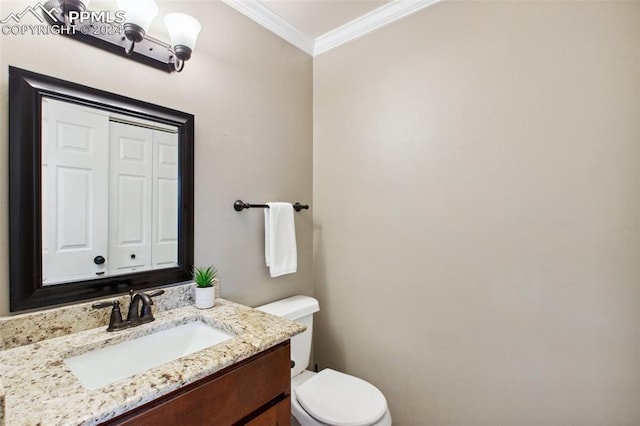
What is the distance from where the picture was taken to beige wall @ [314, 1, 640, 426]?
3.75 feet

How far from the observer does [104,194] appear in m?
1.08

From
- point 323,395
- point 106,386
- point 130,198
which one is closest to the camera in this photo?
point 106,386

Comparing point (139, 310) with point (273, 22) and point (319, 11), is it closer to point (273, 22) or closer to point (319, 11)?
point (273, 22)

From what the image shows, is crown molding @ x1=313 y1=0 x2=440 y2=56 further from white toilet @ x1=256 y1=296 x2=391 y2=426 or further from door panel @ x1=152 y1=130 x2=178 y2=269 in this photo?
white toilet @ x1=256 y1=296 x2=391 y2=426

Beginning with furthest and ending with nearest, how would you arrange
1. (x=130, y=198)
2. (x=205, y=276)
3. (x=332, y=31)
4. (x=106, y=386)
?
(x=332, y=31)
(x=205, y=276)
(x=130, y=198)
(x=106, y=386)

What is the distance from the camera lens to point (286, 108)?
71.7 inches

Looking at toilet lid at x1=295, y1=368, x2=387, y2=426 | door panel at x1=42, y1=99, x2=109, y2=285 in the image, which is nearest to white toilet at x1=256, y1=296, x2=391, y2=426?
toilet lid at x1=295, y1=368, x2=387, y2=426

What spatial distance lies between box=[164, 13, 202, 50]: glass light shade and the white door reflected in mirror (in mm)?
345

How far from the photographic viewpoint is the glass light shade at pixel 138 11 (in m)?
1.03

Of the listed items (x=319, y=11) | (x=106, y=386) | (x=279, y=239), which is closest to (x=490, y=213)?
(x=279, y=239)

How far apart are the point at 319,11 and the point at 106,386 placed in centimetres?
189

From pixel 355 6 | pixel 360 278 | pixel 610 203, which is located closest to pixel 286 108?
pixel 355 6

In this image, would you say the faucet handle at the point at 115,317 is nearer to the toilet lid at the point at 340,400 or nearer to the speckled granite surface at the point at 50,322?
the speckled granite surface at the point at 50,322

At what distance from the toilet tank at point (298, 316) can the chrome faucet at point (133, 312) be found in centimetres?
60
